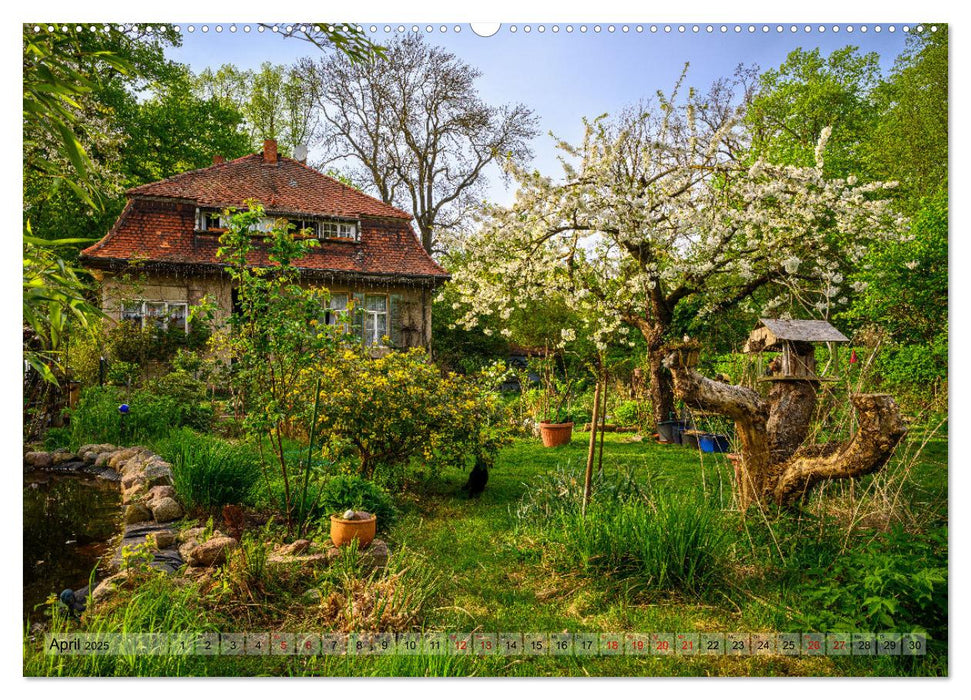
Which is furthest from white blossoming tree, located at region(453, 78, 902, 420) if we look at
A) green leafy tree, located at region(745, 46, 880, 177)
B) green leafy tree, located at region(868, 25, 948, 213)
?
green leafy tree, located at region(868, 25, 948, 213)

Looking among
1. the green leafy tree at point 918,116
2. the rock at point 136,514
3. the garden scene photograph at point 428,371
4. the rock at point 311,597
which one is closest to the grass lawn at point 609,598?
the garden scene photograph at point 428,371

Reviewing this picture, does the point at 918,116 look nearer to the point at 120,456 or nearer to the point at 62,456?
the point at 120,456

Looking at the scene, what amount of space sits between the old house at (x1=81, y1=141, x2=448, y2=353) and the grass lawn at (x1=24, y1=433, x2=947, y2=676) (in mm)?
1792

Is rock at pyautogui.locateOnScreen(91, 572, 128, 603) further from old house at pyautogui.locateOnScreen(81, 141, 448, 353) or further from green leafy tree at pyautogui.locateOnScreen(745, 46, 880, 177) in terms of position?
green leafy tree at pyautogui.locateOnScreen(745, 46, 880, 177)

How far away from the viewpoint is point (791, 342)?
359 centimetres

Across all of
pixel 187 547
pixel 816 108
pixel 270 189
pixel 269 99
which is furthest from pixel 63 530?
pixel 816 108

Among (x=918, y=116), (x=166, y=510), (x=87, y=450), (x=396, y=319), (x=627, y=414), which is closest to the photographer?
(x=918, y=116)

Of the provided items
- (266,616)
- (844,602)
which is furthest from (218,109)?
(844,602)

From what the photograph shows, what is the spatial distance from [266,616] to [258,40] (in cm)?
266

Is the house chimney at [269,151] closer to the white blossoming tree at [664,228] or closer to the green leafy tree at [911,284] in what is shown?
the white blossoming tree at [664,228]

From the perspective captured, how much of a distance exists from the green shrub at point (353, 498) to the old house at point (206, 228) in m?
1.17

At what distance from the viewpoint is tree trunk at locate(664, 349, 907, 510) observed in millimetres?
3213

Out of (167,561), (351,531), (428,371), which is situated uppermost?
(428,371)

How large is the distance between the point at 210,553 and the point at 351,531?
0.75 metres
